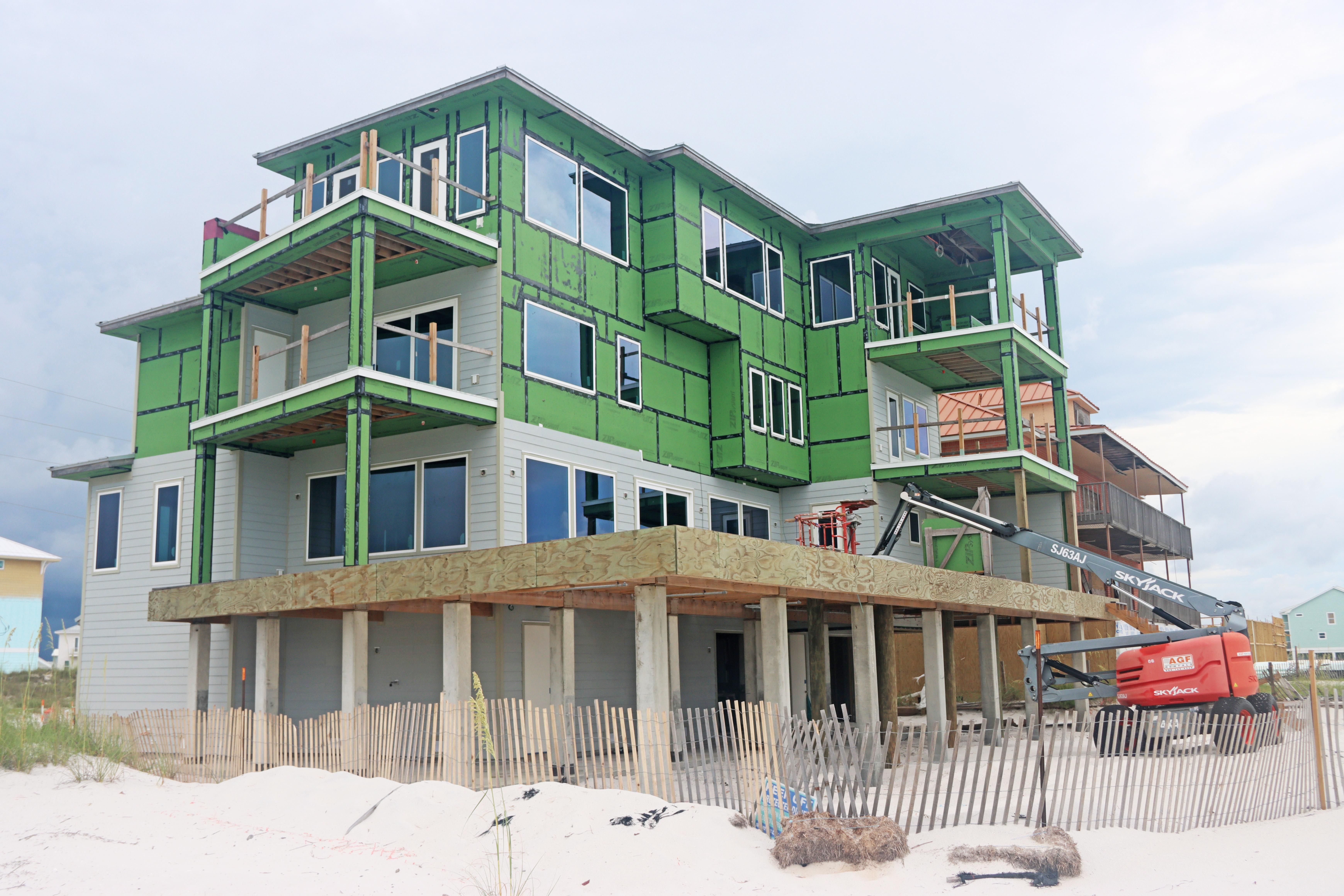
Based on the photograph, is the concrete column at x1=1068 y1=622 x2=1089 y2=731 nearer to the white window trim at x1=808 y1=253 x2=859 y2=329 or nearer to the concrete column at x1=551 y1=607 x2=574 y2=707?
the white window trim at x1=808 y1=253 x2=859 y2=329

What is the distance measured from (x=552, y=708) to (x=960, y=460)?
679 inches

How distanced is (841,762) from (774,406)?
16974 millimetres

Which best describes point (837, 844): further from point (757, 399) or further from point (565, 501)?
point (757, 399)

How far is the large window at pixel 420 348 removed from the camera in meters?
20.6

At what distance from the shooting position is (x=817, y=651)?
18688 mm

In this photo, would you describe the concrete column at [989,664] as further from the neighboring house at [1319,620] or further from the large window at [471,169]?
the neighboring house at [1319,620]

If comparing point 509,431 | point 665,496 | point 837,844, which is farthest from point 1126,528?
point 837,844

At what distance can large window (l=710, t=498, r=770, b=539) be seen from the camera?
25625 mm

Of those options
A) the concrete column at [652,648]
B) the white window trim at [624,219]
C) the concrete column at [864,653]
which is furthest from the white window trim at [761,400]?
the concrete column at [652,648]

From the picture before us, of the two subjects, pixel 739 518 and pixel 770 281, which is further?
pixel 770 281

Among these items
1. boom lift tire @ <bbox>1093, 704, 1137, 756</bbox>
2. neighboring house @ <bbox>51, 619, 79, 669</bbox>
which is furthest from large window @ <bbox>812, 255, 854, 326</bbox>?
neighboring house @ <bbox>51, 619, 79, 669</bbox>

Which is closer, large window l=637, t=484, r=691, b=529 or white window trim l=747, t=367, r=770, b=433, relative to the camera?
large window l=637, t=484, r=691, b=529

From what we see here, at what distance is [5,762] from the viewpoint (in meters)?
14.0

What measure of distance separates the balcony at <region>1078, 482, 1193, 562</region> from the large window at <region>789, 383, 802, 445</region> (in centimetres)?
1245
